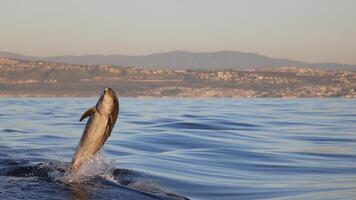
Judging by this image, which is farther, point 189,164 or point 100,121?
point 189,164

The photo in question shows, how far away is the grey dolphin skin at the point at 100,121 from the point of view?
1355cm

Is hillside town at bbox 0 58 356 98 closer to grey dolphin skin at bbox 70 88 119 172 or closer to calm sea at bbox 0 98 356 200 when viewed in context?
calm sea at bbox 0 98 356 200

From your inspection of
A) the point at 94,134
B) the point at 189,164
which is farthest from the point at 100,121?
the point at 189,164

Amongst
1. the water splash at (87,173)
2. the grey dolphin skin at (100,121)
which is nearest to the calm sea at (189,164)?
the water splash at (87,173)

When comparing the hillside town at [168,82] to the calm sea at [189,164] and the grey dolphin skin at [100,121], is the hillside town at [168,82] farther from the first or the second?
the grey dolphin skin at [100,121]

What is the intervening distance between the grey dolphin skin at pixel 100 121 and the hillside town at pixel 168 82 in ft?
425

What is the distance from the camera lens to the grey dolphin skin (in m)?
13.6

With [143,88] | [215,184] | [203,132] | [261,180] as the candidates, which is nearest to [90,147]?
[215,184]

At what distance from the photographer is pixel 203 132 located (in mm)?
29688

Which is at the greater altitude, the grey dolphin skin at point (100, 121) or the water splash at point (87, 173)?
the grey dolphin skin at point (100, 121)

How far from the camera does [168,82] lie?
186250 mm

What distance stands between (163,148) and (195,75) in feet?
567

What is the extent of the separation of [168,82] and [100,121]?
173 metres

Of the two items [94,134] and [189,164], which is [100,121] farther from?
[189,164]
